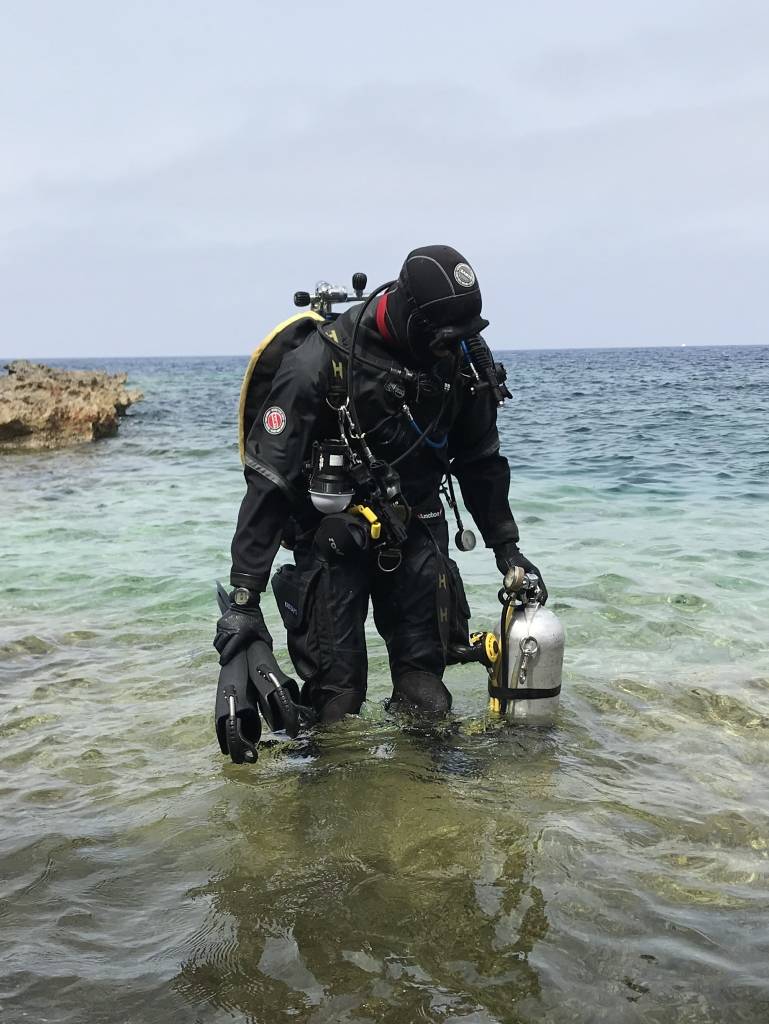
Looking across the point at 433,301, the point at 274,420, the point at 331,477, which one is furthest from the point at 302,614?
the point at 433,301

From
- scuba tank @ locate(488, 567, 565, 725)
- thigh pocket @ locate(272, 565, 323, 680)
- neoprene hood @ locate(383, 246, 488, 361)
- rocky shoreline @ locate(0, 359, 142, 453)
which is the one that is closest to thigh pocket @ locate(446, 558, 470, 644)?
scuba tank @ locate(488, 567, 565, 725)

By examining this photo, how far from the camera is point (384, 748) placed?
4086 millimetres

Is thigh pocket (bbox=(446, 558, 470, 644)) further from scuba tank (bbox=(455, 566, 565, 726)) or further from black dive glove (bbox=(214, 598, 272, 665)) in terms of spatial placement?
black dive glove (bbox=(214, 598, 272, 665))

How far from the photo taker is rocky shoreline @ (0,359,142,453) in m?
18.5

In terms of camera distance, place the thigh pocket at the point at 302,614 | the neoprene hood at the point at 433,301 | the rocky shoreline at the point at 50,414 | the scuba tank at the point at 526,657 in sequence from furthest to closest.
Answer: the rocky shoreline at the point at 50,414
the scuba tank at the point at 526,657
the thigh pocket at the point at 302,614
the neoprene hood at the point at 433,301

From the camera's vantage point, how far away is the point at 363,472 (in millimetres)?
3561

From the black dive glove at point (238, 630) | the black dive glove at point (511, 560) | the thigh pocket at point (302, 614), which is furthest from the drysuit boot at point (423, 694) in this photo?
the black dive glove at point (238, 630)

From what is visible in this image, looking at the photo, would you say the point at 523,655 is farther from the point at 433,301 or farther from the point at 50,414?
the point at 50,414

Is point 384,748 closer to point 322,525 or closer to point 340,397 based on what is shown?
point 322,525

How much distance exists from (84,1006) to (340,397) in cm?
207

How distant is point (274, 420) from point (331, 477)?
0.29 m

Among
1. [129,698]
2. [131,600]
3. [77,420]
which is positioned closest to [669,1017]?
[129,698]

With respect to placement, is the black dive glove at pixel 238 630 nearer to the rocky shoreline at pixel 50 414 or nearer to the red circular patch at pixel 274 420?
the red circular patch at pixel 274 420

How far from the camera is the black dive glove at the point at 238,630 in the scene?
11.2 feet
